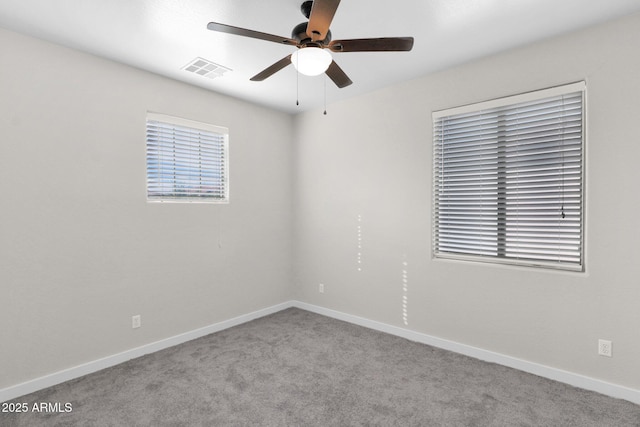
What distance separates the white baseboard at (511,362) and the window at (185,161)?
86.4 inches

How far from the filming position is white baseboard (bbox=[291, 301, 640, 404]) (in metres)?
2.21

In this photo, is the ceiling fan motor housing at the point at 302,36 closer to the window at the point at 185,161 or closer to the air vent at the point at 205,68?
the air vent at the point at 205,68

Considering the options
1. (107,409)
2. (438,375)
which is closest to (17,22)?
(107,409)

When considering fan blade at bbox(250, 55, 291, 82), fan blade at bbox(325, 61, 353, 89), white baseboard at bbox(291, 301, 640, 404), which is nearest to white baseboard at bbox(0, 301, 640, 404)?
white baseboard at bbox(291, 301, 640, 404)

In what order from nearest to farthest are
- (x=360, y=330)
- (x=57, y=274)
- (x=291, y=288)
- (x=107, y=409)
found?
(x=107, y=409) → (x=57, y=274) → (x=360, y=330) → (x=291, y=288)

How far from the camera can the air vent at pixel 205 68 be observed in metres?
2.76

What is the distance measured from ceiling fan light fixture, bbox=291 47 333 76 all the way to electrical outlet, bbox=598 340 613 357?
2.73m

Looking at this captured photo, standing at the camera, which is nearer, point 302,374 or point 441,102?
point 302,374

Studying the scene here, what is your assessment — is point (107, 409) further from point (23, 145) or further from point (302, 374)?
point (23, 145)

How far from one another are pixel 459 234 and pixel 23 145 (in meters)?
3.66

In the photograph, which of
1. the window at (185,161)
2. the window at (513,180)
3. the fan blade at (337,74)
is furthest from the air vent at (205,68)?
the window at (513,180)

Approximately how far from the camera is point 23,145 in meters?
2.31

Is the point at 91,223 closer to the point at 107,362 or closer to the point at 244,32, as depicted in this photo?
the point at 107,362

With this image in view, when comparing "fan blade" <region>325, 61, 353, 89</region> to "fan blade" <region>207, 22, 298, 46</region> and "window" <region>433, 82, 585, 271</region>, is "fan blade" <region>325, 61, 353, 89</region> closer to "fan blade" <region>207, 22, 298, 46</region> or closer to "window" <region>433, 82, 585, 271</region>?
"fan blade" <region>207, 22, 298, 46</region>
